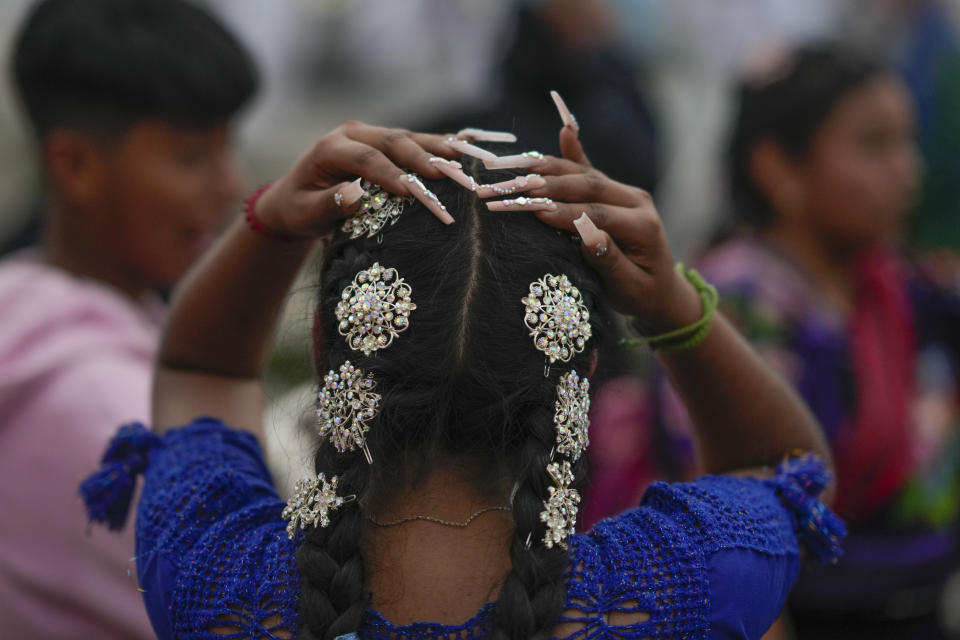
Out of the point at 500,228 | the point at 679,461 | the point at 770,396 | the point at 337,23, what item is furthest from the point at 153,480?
the point at 337,23

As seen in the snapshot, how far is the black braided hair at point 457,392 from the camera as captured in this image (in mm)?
1254

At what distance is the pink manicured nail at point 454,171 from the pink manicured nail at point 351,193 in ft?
0.34

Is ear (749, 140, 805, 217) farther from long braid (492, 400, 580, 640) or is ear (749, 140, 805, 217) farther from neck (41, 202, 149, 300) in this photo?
long braid (492, 400, 580, 640)

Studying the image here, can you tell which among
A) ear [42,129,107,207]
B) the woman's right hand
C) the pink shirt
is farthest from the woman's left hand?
ear [42,129,107,207]

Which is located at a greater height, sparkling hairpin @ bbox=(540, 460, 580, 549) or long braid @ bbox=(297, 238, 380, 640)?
sparkling hairpin @ bbox=(540, 460, 580, 549)

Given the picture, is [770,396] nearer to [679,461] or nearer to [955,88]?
[679,461]

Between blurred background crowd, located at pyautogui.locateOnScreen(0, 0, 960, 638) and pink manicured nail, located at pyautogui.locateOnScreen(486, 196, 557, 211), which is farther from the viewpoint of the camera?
blurred background crowd, located at pyautogui.locateOnScreen(0, 0, 960, 638)

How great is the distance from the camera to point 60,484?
2.06 meters

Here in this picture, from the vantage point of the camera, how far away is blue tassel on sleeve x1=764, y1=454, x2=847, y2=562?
1532 millimetres

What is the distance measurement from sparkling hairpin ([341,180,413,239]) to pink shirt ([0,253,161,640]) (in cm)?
87

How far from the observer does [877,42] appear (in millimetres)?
6898

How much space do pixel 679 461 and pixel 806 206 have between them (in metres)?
0.96

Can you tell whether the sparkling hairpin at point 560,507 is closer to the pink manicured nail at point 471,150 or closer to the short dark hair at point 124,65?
the pink manicured nail at point 471,150

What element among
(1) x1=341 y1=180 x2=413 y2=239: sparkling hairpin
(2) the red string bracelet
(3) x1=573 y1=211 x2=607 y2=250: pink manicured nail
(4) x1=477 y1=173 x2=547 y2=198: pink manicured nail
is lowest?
(2) the red string bracelet
